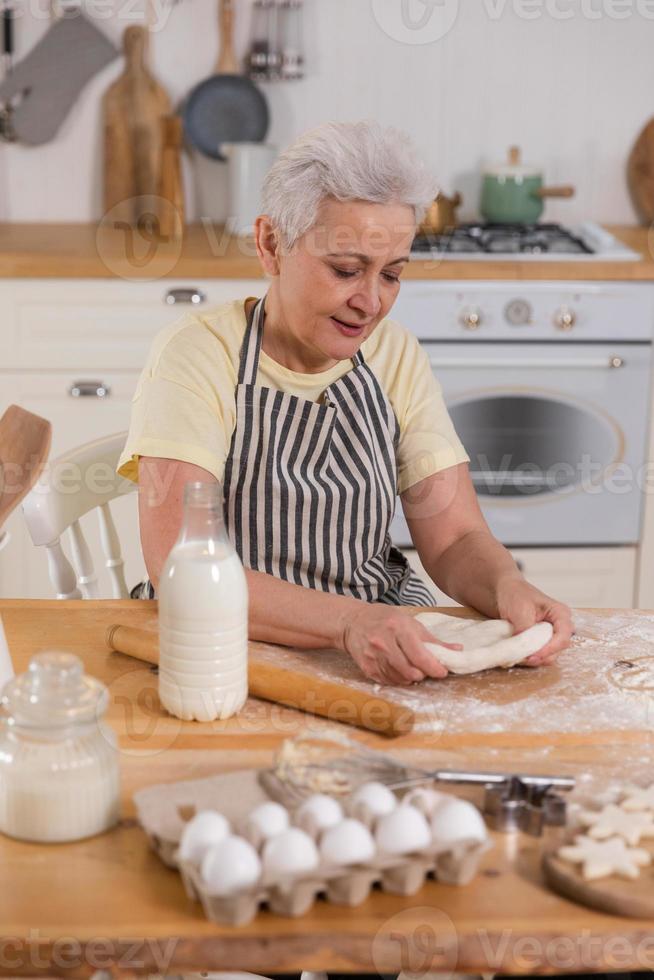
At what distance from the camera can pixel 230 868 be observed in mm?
857

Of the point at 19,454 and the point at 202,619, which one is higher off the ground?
the point at 19,454

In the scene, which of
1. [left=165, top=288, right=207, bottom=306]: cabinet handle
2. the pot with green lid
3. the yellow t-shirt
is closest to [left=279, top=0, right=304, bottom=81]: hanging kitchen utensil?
the pot with green lid

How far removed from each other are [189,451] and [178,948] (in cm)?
75

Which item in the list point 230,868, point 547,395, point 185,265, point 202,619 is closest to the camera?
point 230,868

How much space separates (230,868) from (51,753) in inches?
7.5

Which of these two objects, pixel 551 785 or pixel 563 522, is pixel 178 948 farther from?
pixel 563 522

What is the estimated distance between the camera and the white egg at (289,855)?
33.9 inches

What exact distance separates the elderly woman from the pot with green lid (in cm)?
156

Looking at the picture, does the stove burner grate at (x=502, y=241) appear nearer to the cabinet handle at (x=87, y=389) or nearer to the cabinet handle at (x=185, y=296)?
the cabinet handle at (x=185, y=296)

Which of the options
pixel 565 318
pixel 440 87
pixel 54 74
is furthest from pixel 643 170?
pixel 54 74

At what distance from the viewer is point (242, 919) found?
2.88 ft

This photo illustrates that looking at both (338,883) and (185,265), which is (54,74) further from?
(338,883)

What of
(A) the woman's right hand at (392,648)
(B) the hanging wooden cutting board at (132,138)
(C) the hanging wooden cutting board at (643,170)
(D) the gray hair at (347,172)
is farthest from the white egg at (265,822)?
(C) the hanging wooden cutting board at (643,170)

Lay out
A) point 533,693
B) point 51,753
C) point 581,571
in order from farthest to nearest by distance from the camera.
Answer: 1. point 581,571
2. point 533,693
3. point 51,753
